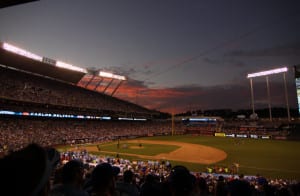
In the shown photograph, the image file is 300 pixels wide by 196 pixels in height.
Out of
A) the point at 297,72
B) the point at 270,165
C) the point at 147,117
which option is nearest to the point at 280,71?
the point at 297,72

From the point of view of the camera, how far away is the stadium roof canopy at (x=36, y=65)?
44219 millimetres

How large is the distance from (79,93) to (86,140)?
1818cm

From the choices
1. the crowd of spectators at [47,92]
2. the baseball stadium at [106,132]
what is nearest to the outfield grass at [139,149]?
the baseball stadium at [106,132]

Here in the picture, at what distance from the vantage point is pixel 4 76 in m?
44.9

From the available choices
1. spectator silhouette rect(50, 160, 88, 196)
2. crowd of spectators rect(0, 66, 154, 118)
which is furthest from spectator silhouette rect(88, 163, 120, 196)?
crowd of spectators rect(0, 66, 154, 118)

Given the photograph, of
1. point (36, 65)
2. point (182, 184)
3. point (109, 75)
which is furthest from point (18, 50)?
point (182, 184)

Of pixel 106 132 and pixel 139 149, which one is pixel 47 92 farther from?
pixel 139 149

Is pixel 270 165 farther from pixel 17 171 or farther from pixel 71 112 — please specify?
pixel 71 112

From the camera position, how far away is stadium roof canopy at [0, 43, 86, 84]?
4422 centimetres

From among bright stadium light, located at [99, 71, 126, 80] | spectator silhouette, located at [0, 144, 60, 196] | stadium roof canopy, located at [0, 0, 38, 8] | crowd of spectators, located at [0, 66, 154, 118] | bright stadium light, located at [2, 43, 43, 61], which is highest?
bright stadium light, located at [99, 71, 126, 80]

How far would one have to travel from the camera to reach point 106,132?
60.5m

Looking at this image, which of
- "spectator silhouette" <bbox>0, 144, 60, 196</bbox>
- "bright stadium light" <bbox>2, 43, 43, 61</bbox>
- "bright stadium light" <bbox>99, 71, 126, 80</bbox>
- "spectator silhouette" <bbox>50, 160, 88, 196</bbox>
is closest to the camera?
"spectator silhouette" <bbox>0, 144, 60, 196</bbox>

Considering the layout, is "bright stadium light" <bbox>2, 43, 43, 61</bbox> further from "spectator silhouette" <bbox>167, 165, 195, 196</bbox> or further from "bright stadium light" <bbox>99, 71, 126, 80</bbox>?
"spectator silhouette" <bbox>167, 165, 195, 196</bbox>

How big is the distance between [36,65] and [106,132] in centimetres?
2511
